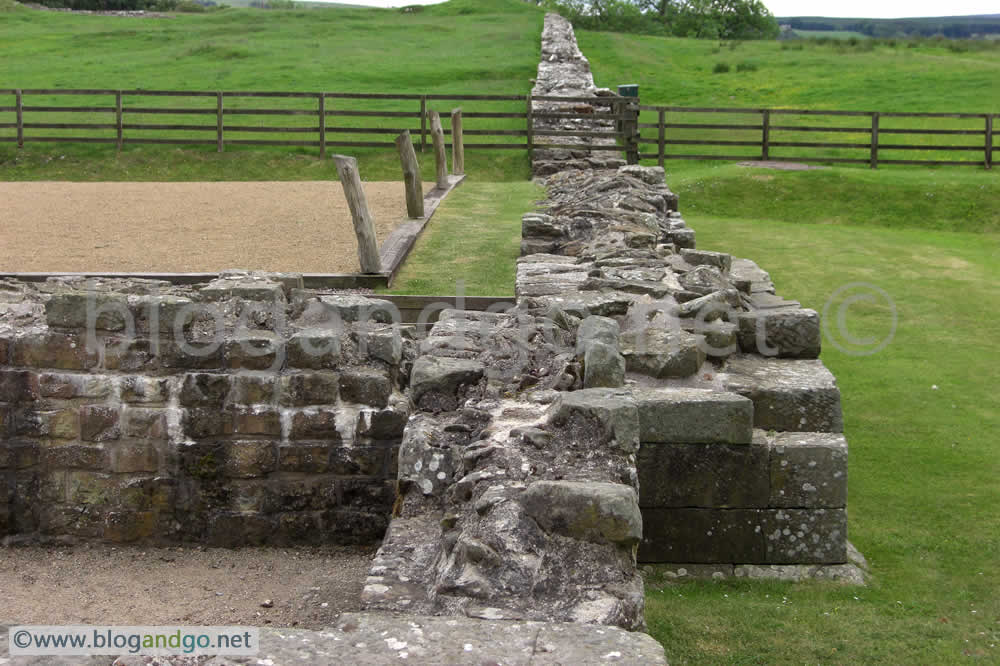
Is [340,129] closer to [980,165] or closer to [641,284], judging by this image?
[980,165]

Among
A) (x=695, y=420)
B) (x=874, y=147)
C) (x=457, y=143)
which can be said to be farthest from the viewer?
(x=874, y=147)

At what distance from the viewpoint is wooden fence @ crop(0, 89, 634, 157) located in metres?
22.3

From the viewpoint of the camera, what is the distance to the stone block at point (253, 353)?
6.45 meters

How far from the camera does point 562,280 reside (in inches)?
327

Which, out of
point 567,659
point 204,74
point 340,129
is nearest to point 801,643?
point 567,659

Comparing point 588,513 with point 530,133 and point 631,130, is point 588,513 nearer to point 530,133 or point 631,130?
point 631,130

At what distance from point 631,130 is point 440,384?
1653 cm

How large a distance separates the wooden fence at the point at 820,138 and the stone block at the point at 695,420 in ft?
53.6

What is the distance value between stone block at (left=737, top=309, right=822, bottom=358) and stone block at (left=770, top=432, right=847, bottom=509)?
3.23 feet

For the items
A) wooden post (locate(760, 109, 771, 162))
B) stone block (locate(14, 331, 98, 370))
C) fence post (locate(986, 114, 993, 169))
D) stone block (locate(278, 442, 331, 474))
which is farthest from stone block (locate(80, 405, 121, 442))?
fence post (locate(986, 114, 993, 169))

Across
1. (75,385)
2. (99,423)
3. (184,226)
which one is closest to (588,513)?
(99,423)

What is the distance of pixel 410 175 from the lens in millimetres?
13562

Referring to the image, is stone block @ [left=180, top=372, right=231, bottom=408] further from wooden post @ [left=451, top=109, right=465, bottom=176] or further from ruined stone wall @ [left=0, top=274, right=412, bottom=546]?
wooden post @ [left=451, top=109, right=465, bottom=176]

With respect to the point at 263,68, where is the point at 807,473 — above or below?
below
